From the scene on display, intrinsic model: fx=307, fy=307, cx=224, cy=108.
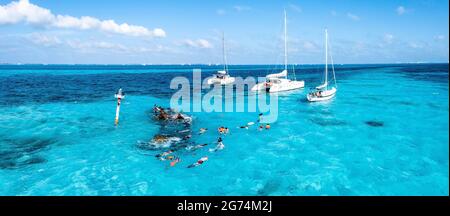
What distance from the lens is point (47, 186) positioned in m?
24.7

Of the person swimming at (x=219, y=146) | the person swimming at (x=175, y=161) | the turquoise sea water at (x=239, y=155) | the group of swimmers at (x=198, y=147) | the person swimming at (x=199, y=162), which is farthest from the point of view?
→ the person swimming at (x=219, y=146)

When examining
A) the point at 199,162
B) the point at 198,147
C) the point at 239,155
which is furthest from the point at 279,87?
the point at 199,162

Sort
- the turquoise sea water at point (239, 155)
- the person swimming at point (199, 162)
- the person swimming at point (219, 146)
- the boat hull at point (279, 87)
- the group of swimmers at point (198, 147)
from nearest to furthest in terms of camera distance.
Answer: the turquoise sea water at point (239, 155) < the person swimming at point (199, 162) < the group of swimmers at point (198, 147) < the person swimming at point (219, 146) < the boat hull at point (279, 87)

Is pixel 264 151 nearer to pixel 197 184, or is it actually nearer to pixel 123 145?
pixel 197 184

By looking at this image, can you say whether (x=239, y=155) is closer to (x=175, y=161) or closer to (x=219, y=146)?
(x=219, y=146)

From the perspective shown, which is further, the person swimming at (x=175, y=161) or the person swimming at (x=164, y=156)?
the person swimming at (x=164, y=156)

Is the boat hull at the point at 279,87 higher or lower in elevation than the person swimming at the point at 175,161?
higher

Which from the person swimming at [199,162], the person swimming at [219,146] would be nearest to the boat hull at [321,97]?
the person swimming at [219,146]

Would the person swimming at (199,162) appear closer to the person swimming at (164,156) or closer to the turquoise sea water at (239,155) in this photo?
the turquoise sea water at (239,155)

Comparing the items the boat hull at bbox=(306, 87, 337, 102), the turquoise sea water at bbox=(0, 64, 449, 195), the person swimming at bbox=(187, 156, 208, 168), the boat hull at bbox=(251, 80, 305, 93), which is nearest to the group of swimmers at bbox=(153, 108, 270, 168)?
the person swimming at bbox=(187, 156, 208, 168)

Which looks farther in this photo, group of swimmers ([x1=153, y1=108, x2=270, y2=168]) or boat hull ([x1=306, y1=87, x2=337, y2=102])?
boat hull ([x1=306, y1=87, x2=337, y2=102])

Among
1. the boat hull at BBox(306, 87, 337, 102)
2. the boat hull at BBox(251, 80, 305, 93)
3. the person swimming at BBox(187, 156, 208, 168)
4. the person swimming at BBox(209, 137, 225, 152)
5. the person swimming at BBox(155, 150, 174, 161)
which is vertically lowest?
the person swimming at BBox(187, 156, 208, 168)

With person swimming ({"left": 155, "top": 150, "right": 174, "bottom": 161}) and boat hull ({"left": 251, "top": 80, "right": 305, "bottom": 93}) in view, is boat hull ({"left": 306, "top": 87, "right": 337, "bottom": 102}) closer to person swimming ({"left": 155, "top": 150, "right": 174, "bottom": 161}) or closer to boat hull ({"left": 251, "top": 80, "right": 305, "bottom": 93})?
boat hull ({"left": 251, "top": 80, "right": 305, "bottom": 93})
